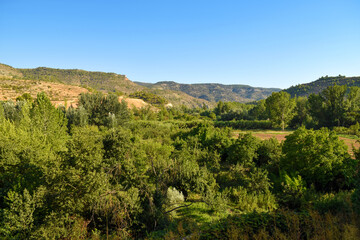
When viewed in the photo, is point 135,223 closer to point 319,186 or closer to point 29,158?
point 29,158

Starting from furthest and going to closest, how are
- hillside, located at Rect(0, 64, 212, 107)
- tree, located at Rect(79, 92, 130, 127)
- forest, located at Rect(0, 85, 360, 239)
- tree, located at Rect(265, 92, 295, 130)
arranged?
hillside, located at Rect(0, 64, 212, 107) < tree, located at Rect(265, 92, 295, 130) < tree, located at Rect(79, 92, 130, 127) < forest, located at Rect(0, 85, 360, 239)

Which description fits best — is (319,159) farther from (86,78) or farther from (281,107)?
(86,78)

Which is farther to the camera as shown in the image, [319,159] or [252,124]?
[252,124]

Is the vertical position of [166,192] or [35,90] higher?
[35,90]

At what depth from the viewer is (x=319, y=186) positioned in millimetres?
12117

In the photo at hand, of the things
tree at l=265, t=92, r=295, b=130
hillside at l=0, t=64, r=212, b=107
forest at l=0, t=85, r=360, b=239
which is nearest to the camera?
forest at l=0, t=85, r=360, b=239

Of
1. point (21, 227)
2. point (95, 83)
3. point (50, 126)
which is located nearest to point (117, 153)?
point (21, 227)

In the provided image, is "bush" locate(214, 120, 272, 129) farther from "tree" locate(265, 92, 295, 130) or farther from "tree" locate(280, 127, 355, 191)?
"tree" locate(280, 127, 355, 191)

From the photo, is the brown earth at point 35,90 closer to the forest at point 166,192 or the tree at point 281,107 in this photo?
the forest at point 166,192

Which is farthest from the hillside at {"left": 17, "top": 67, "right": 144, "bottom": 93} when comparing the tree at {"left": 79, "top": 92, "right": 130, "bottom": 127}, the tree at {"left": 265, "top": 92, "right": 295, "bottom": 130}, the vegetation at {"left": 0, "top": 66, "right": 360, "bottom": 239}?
the vegetation at {"left": 0, "top": 66, "right": 360, "bottom": 239}

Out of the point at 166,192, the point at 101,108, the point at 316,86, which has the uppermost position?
the point at 316,86

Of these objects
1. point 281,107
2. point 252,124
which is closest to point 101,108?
point 252,124

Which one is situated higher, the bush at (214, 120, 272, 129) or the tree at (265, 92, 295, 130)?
the tree at (265, 92, 295, 130)

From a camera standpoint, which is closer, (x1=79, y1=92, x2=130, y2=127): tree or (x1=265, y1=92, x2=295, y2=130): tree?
(x1=79, y1=92, x2=130, y2=127): tree
